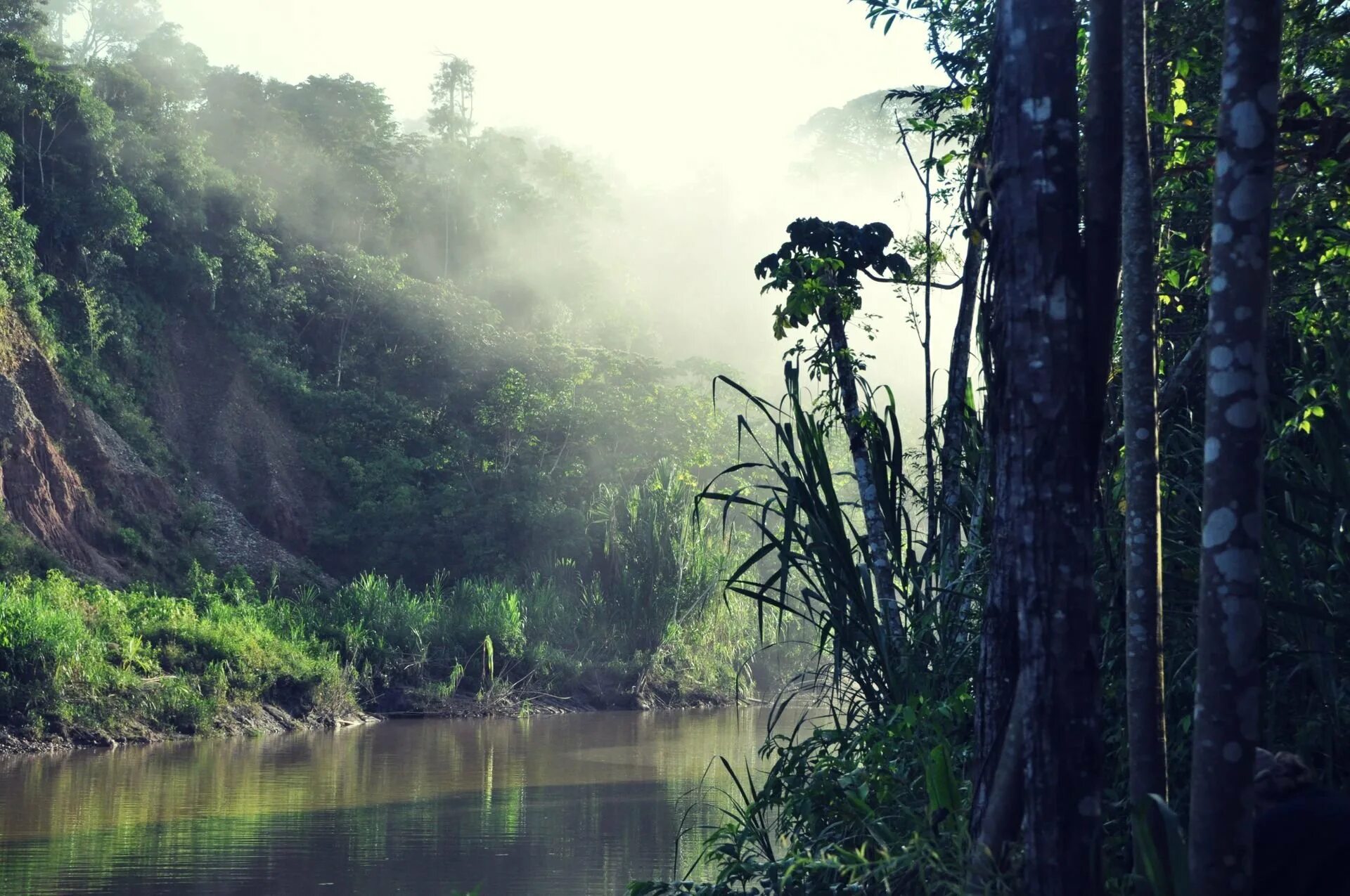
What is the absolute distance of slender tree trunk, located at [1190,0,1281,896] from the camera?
2557mm

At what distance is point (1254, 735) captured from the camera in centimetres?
255

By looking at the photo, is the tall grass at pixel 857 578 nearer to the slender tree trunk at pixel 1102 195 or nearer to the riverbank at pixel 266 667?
the slender tree trunk at pixel 1102 195

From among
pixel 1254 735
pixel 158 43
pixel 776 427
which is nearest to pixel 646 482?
pixel 776 427

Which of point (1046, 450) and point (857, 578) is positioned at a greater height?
point (1046, 450)

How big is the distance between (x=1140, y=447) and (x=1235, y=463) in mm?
648

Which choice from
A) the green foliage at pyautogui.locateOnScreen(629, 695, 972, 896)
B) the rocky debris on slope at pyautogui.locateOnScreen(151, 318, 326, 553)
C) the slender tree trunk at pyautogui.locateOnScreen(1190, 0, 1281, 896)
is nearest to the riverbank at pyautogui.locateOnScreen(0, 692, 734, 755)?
the rocky debris on slope at pyautogui.locateOnScreen(151, 318, 326, 553)

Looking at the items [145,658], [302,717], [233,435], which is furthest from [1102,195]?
[233,435]

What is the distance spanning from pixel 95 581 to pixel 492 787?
826 centimetres

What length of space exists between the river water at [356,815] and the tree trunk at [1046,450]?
89.1 inches

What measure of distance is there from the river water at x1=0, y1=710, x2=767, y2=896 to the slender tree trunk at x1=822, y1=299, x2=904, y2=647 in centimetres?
84

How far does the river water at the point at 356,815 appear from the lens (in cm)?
784

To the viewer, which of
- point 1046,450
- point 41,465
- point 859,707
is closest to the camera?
point 1046,450

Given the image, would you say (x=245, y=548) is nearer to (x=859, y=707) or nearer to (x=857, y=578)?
(x=859, y=707)

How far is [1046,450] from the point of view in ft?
10.1
